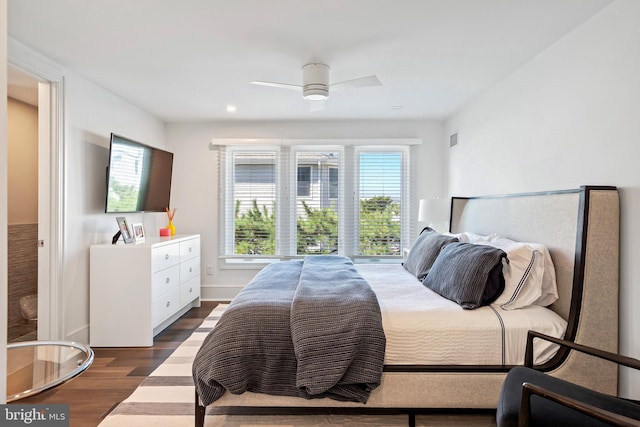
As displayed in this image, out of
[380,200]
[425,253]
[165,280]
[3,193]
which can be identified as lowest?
[165,280]

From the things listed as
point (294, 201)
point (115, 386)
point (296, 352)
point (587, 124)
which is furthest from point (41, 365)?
point (294, 201)

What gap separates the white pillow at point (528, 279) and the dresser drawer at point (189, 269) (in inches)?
127

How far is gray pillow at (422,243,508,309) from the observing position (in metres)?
2.17

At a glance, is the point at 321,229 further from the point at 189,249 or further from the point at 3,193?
the point at 3,193

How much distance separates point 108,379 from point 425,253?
2.66 meters

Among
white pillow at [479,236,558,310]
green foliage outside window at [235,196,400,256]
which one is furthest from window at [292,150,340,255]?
white pillow at [479,236,558,310]

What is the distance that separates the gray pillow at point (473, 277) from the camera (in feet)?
7.11

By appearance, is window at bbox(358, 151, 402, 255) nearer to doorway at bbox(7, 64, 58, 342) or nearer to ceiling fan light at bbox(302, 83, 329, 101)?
ceiling fan light at bbox(302, 83, 329, 101)

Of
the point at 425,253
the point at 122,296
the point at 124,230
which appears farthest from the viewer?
the point at 124,230

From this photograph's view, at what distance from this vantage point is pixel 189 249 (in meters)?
4.27

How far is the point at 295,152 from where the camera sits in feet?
16.0

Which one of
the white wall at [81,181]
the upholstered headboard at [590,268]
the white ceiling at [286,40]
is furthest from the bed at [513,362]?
the white wall at [81,181]

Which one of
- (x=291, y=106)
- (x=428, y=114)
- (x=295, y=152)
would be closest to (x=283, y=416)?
(x=291, y=106)

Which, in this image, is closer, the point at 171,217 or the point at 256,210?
the point at 171,217
